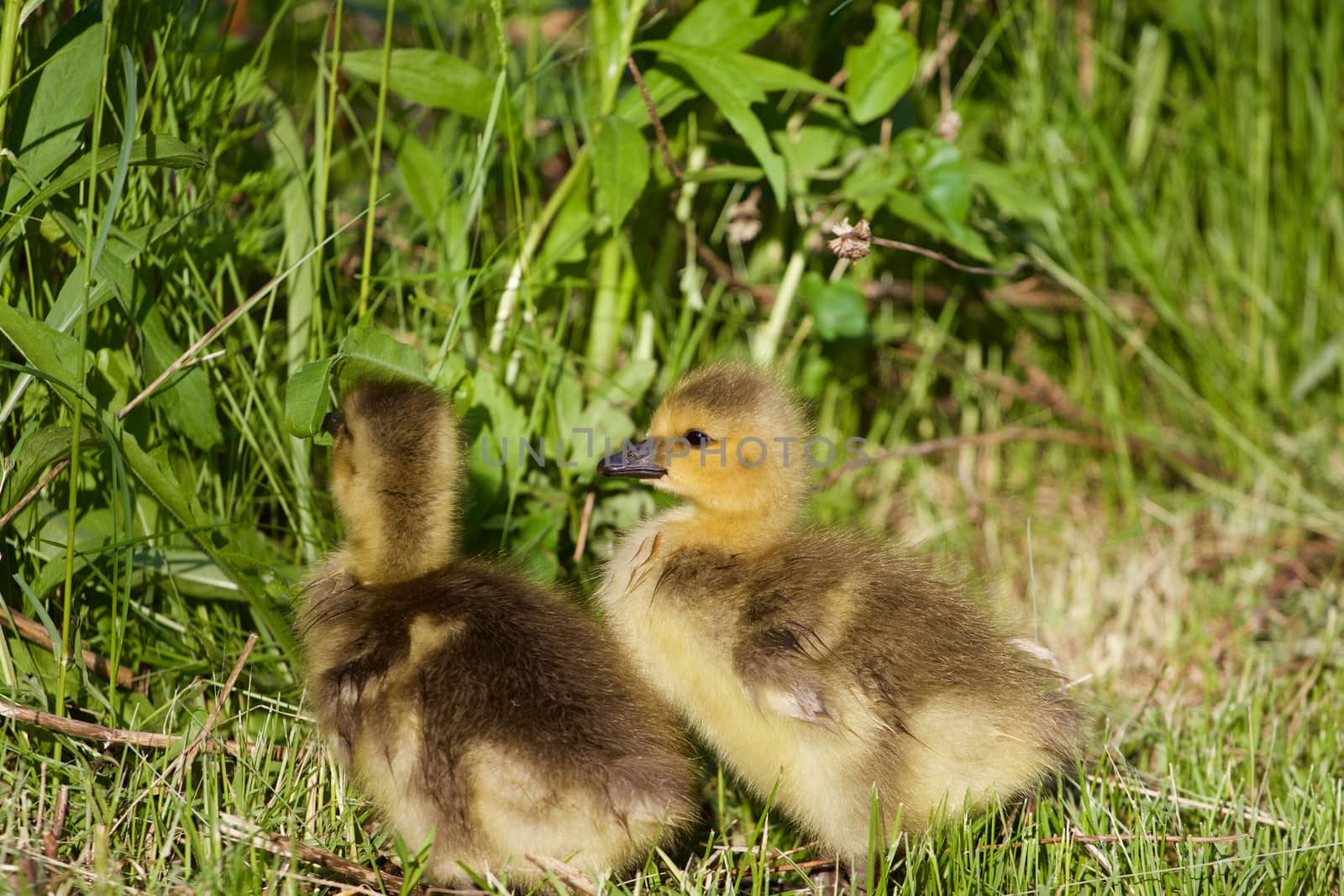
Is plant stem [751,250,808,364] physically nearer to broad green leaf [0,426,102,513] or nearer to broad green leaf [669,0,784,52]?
broad green leaf [669,0,784,52]

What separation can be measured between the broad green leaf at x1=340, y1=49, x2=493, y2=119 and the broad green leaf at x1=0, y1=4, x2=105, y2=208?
53cm

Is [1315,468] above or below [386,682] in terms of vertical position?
below

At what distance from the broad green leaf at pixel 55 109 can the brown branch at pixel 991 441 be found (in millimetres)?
1985

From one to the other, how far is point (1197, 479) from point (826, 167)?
152 cm

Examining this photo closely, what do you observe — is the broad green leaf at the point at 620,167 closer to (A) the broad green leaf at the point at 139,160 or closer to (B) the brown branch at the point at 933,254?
(B) the brown branch at the point at 933,254

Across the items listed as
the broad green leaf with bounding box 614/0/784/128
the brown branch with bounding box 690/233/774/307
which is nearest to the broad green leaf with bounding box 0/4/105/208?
the broad green leaf with bounding box 614/0/784/128

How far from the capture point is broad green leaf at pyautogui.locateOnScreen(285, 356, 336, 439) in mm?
1997

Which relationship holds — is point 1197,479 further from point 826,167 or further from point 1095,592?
point 826,167

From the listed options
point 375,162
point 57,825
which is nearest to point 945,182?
point 375,162

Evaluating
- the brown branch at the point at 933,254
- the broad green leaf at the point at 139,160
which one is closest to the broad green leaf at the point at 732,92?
the brown branch at the point at 933,254

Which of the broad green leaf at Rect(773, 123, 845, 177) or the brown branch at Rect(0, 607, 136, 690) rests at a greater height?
the broad green leaf at Rect(773, 123, 845, 177)

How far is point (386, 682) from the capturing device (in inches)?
76.8

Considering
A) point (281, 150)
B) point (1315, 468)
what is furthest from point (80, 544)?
point (1315, 468)

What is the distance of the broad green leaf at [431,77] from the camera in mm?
2506
